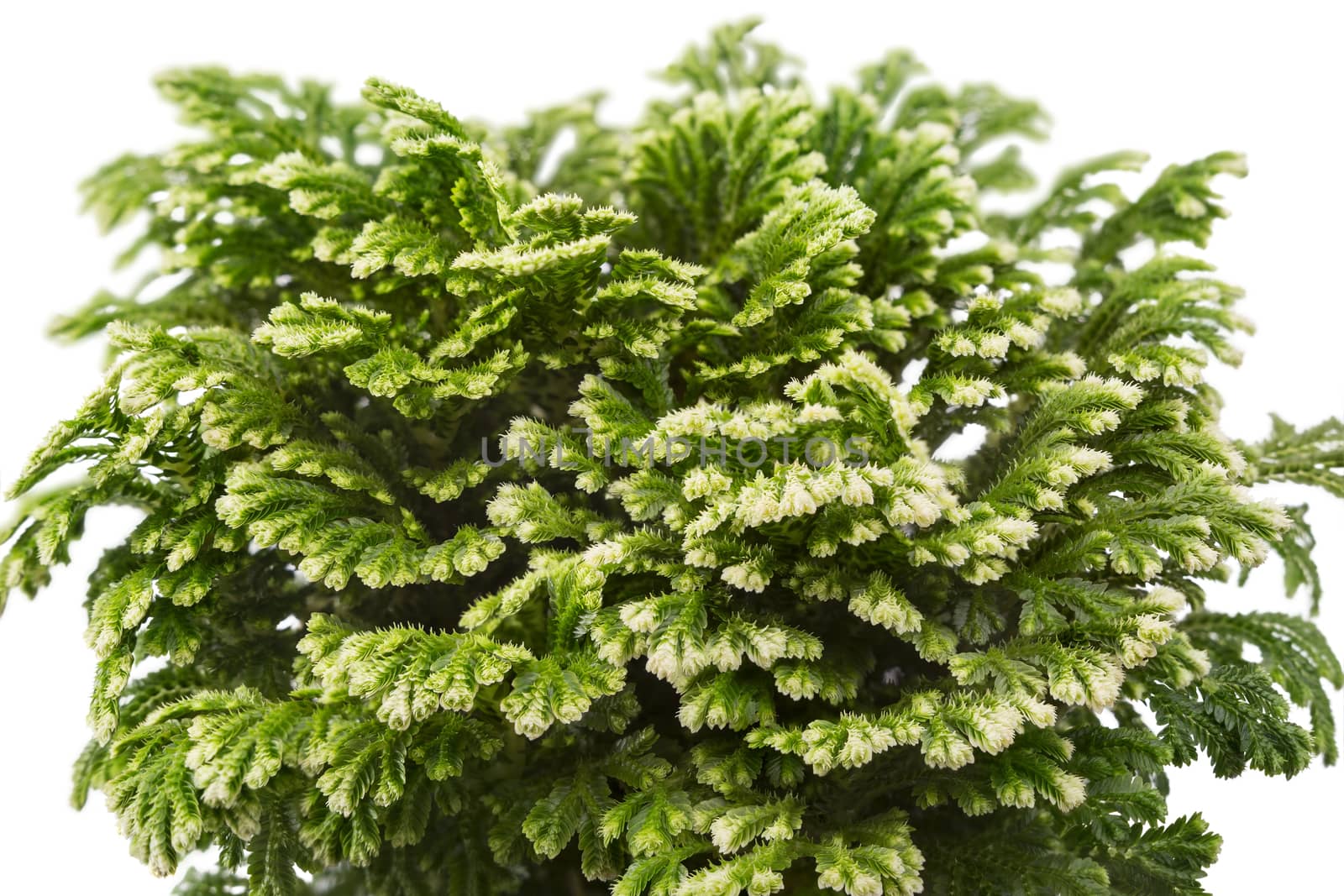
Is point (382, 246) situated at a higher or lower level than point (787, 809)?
higher

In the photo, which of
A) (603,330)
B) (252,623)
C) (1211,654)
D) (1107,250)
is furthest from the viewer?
(1107,250)

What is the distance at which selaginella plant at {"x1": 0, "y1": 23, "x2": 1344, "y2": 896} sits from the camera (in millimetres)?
1805

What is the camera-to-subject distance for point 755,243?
222cm

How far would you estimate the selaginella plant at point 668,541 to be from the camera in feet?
5.92

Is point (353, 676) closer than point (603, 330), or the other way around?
point (353, 676)

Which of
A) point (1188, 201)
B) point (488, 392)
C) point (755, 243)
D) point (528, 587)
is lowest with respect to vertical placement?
point (528, 587)

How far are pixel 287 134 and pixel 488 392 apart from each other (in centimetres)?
86

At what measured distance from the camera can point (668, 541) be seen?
1913 millimetres

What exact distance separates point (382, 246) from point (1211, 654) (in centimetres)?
176

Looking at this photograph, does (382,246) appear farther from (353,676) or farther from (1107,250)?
(1107,250)

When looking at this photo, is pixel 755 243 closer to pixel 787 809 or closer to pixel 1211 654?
pixel 787 809

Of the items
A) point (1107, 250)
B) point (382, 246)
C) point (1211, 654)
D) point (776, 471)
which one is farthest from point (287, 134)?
point (1211, 654)

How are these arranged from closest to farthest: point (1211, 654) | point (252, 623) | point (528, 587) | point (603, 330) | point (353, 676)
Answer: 1. point (353, 676)
2. point (528, 587)
3. point (603, 330)
4. point (252, 623)
5. point (1211, 654)

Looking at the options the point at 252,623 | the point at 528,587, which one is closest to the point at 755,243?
the point at 528,587
